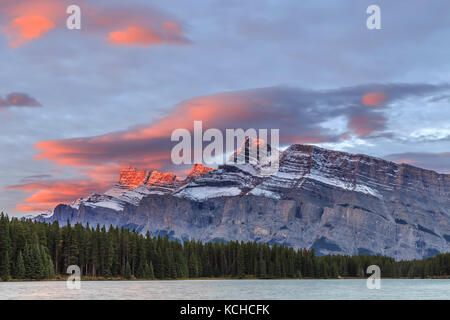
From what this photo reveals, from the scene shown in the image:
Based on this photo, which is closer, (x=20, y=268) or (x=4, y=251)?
(x=20, y=268)

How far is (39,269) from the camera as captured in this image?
192875 millimetres

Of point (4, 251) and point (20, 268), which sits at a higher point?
point (4, 251)
